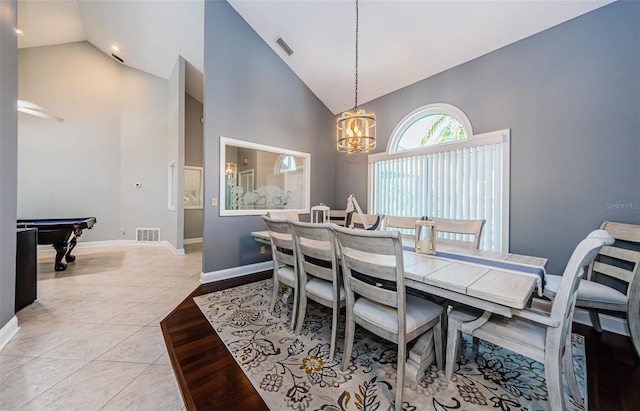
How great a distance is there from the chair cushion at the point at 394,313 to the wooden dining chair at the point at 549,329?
152 millimetres

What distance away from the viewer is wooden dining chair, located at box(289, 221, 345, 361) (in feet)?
5.55

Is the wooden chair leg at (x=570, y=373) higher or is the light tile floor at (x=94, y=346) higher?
the wooden chair leg at (x=570, y=373)

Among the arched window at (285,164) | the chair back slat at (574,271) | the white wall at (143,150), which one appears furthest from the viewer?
the white wall at (143,150)

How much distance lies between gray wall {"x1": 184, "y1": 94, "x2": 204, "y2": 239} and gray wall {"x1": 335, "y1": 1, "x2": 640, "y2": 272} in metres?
6.63

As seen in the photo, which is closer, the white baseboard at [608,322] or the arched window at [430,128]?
the white baseboard at [608,322]

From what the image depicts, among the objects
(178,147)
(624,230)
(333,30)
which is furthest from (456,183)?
(178,147)

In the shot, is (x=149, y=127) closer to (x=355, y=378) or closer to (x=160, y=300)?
(x=160, y=300)

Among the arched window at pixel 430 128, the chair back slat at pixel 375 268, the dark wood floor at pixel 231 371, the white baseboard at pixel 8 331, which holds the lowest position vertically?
the dark wood floor at pixel 231 371

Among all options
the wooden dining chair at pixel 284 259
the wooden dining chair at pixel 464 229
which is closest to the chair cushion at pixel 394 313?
the wooden dining chair at pixel 284 259

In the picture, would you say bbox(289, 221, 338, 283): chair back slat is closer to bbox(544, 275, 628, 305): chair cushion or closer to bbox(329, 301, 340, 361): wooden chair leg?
bbox(329, 301, 340, 361): wooden chair leg

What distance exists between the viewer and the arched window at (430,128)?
10.8ft

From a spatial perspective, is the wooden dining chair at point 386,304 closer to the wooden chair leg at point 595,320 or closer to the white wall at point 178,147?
the wooden chair leg at point 595,320

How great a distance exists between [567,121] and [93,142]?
8606mm

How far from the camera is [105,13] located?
14.6 ft
